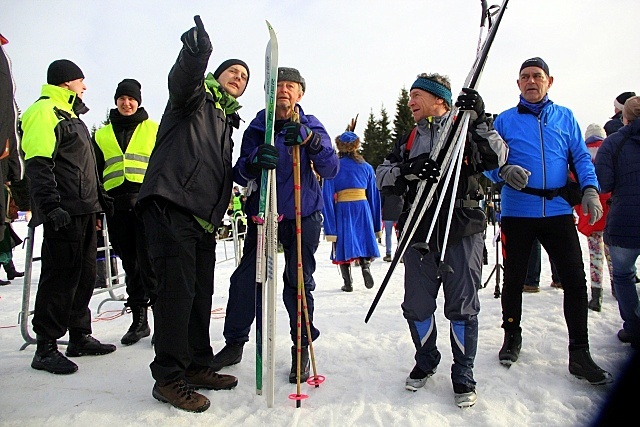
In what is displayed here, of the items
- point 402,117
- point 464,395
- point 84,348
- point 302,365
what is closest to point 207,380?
point 302,365

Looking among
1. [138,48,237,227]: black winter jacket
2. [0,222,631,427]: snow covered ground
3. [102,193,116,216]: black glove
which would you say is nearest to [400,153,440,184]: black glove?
[138,48,237,227]: black winter jacket

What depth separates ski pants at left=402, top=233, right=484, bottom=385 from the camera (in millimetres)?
2762

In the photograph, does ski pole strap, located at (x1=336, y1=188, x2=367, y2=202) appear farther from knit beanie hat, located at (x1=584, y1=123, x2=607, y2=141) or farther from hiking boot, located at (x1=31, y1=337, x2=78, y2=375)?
hiking boot, located at (x1=31, y1=337, x2=78, y2=375)

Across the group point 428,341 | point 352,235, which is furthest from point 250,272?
point 352,235

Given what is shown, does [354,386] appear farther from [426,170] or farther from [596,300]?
[596,300]

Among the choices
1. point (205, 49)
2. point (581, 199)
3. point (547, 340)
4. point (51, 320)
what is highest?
point (205, 49)

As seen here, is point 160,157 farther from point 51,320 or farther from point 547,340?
point 547,340

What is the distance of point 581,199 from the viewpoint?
3.12 m

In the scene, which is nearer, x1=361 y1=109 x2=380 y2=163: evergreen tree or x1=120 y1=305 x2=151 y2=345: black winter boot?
x1=120 y1=305 x2=151 y2=345: black winter boot

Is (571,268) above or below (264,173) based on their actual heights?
below

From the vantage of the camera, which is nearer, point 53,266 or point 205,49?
point 205,49

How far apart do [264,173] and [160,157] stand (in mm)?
656

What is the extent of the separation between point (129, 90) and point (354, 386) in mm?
3226

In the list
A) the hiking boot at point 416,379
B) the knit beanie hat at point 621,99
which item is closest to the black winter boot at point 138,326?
the hiking boot at point 416,379
